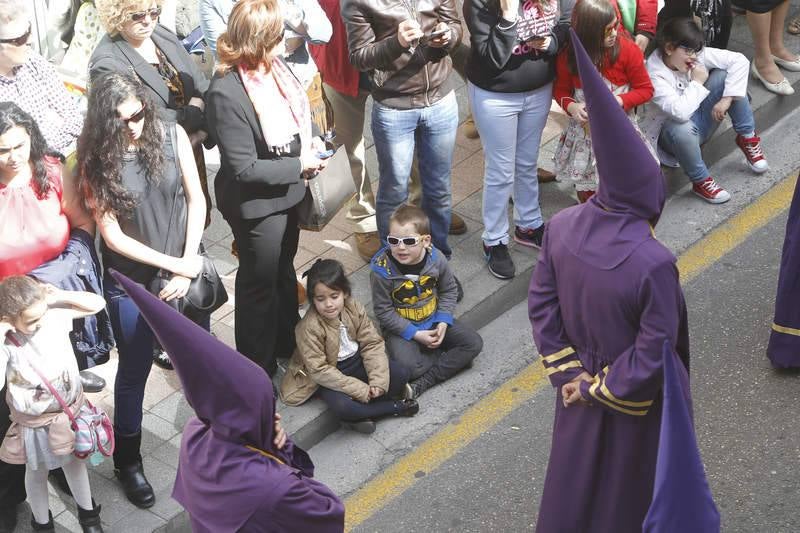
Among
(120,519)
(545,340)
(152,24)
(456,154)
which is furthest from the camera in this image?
(456,154)

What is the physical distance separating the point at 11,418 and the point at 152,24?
6.41 feet

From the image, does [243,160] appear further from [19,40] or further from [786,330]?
[786,330]

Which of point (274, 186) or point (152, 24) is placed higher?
point (152, 24)

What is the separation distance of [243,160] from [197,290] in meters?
0.63

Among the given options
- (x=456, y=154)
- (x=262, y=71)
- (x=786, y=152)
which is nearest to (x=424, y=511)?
(x=262, y=71)

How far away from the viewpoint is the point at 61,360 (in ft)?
17.1

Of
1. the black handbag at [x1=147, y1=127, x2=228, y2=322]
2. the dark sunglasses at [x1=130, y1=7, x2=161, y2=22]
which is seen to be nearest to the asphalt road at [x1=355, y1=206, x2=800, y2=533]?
the black handbag at [x1=147, y1=127, x2=228, y2=322]

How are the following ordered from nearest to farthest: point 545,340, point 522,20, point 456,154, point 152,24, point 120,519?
point 545,340, point 120,519, point 152,24, point 522,20, point 456,154

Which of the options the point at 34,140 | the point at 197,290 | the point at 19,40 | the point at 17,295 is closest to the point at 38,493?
the point at 17,295

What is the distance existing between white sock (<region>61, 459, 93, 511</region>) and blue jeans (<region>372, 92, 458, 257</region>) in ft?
7.34

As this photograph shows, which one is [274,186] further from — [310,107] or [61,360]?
[61,360]

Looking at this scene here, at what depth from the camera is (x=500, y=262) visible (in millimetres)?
7152

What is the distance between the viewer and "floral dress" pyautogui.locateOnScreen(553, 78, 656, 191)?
7.32 metres

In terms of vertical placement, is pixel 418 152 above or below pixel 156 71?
below
